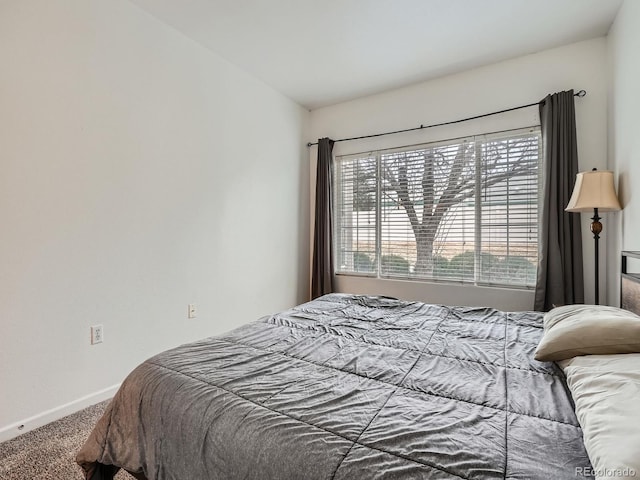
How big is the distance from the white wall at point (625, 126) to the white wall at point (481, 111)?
0.13 m

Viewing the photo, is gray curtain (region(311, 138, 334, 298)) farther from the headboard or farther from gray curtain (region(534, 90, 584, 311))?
the headboard

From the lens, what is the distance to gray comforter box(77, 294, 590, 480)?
773mm

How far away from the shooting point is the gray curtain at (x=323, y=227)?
3.84 metres

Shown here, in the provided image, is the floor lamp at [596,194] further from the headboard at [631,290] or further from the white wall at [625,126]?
the headboard at [631,290]

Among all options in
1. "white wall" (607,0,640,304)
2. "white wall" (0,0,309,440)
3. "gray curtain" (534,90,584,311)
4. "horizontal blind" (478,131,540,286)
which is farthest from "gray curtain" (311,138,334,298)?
"white wall" (607,0,640,304)

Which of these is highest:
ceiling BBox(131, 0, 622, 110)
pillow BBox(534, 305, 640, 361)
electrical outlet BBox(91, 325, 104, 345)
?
ceiling BBox(131, 0, 622, 110)

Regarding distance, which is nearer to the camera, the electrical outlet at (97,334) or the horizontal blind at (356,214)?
the electrical outlet at (97,334)

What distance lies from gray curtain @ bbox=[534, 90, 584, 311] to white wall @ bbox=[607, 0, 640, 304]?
23 cm

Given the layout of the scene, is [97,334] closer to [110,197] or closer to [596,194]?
[110,197]

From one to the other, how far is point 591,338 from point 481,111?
2539 millimetres

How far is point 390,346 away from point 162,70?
2518 mm

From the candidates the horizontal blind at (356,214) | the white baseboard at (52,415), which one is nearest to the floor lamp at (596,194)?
the horizontal blind at (356,214)

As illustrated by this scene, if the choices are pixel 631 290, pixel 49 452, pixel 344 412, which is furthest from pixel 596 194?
pixel 49 452

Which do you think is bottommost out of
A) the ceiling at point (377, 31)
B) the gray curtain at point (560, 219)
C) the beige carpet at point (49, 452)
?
the beige carpet at point (49, 452)
